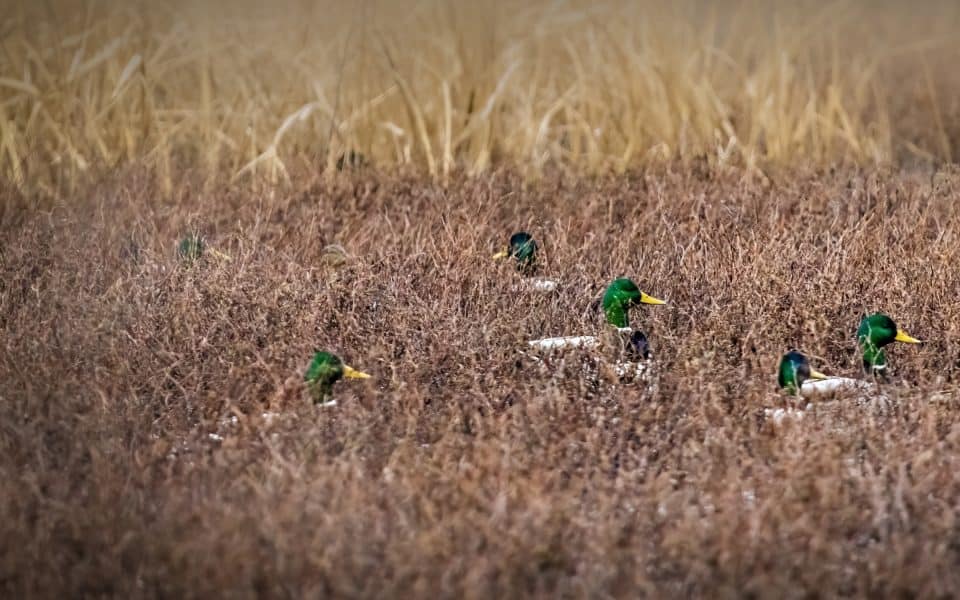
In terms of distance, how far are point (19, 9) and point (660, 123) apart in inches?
124

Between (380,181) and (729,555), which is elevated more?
(729,555)

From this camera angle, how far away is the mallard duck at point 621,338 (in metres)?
3.98

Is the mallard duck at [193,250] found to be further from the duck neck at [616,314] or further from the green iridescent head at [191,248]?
the duck neck at [616,314]

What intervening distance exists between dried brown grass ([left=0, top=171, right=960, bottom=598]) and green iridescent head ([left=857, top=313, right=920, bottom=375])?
148mm

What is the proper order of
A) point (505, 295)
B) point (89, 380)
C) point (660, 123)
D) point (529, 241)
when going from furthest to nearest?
point (660, 123) < point (529, 241) < point (505, 295) < point (89, 380)

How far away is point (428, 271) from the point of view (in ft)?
15.5

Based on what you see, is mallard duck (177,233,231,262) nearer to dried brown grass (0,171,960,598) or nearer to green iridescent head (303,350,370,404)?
dried brown grass (0,171,960,598)

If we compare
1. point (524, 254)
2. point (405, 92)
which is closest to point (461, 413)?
point (524, 254)

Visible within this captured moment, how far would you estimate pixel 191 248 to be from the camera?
4879 millimetres

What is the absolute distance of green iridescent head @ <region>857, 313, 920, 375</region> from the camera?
388 centimetres

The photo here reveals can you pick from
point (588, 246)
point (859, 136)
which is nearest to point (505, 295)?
point (588, 246)

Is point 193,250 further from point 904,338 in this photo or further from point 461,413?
point 904,338

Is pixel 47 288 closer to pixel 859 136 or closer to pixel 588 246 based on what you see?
pixel 588 246

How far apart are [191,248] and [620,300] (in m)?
1.53
